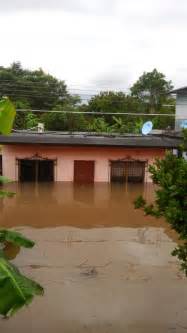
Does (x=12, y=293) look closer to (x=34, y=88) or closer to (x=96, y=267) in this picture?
(x=96, y=267)

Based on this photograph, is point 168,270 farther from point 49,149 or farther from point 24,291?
point 49,149

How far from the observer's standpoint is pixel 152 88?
158 feet

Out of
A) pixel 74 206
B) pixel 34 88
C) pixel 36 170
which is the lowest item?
pixel 74 206

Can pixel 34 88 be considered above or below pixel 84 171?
above

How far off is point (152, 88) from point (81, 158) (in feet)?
88.8

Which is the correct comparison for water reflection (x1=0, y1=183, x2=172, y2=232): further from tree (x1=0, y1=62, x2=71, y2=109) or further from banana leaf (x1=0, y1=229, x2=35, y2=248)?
tree (x1=0, y1=62, x2=71, y2=109)

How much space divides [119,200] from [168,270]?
9.12m

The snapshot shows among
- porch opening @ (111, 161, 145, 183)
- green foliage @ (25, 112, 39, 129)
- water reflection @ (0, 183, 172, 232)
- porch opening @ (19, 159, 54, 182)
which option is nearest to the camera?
water reflection @ (0, 183, 172, 232)

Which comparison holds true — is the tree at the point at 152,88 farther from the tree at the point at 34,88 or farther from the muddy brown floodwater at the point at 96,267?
the muddy brown floodwater at the point at 96,267

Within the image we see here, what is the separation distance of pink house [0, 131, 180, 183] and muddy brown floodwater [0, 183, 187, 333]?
4.14m

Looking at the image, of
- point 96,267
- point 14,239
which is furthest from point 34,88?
point 14,239

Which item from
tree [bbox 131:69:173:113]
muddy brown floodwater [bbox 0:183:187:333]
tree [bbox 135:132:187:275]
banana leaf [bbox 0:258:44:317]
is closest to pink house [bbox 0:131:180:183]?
muddy brown floodwater [bbox 0:183:187:333]

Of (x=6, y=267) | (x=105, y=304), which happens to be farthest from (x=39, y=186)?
(x=6, y=267)

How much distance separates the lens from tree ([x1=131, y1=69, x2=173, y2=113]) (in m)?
47.3
